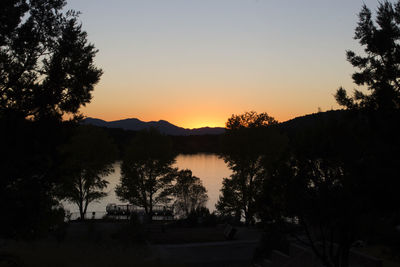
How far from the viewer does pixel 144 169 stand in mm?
44875

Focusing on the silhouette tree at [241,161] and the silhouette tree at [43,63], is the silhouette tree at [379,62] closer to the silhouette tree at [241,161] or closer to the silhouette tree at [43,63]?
the silhouette tree at [43,63]

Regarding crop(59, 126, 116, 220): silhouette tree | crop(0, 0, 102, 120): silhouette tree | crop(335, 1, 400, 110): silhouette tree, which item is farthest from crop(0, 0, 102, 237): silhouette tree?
crop(59, 126, 116, 220): silhouette tree

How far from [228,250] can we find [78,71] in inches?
703

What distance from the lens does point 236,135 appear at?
39.1 metres

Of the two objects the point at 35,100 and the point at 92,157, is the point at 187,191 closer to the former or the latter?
the point at 92,157

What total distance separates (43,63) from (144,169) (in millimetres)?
35191

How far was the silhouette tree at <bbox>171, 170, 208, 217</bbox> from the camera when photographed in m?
45.9

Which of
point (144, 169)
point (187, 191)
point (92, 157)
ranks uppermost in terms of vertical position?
point (92, 157)

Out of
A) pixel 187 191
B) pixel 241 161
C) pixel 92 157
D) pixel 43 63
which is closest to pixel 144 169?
pixel 187 191

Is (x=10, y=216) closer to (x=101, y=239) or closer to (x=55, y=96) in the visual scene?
(x=55, y=96)

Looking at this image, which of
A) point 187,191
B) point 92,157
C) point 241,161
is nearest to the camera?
point 241,161

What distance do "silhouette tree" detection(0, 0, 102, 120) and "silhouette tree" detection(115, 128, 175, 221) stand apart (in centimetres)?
3386

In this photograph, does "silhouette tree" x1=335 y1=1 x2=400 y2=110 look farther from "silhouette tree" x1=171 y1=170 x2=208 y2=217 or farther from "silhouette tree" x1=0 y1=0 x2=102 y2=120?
"silhouette tree" x1=171 y1=170 x2=208 y2=217

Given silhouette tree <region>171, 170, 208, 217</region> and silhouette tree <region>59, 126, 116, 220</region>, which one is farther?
silhouette tree <region>171, 170, 208, 217</region>
